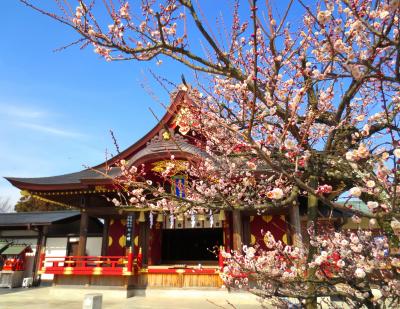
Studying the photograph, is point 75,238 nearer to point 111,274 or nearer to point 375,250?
point 111,274

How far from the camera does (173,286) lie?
10938mm

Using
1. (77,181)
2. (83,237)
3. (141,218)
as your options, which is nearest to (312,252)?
(141,218)

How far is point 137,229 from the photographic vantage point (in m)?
12.4

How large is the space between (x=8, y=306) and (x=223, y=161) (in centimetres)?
829

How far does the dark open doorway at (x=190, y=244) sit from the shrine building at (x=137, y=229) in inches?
5.1

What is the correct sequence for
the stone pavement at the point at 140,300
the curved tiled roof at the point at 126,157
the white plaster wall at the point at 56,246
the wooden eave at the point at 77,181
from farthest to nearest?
the white plaster wall at the point at 56,246 < the wooden eave at the point at 77,181 < the curved tiled roof at the point at 126,157 < the stone pavement at the point at 140,300

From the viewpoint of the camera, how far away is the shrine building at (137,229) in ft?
35.3

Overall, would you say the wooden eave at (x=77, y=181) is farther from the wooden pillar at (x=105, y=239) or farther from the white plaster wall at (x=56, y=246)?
the white plaster wall at (x=56, y=246)

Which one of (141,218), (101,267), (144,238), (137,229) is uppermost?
(141,218)

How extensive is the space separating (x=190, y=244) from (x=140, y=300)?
5551mm

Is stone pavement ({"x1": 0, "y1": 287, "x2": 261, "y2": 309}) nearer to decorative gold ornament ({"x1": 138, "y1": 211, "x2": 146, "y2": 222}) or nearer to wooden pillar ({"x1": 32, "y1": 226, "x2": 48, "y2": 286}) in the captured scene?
decorative gold ornament ({"x1": 138, "y1": 211, "x2": 146, "y2": 222})

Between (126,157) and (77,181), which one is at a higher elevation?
(126,157)

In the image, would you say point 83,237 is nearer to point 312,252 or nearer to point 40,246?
point 40,246

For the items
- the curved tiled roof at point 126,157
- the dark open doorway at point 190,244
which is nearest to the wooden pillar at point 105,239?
the curved tiled roof at point 126,157
